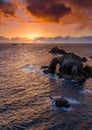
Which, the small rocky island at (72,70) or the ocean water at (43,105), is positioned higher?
the small rocky island at (72,70)

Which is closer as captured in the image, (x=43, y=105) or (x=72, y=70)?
(x=43, y=105)

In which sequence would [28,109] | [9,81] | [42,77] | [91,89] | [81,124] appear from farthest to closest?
1. [42,77]
2. [9,81]
3. [91,89]
4. [28,109]
5. [81,124]

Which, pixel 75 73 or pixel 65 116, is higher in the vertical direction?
pixel 75 73

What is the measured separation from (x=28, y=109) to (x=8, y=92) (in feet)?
36.2

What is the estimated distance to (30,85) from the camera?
170 ft

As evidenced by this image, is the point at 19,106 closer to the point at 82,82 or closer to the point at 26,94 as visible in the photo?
the point at 26,94

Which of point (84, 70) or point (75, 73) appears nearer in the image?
point (75, 73)

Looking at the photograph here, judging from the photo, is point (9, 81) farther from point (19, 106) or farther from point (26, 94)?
point (19, 106)

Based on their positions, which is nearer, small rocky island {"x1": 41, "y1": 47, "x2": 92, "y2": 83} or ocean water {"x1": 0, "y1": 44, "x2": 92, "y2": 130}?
ocean water {"x1": 0, "y1": 44, "x2": 92, "y2": 130}

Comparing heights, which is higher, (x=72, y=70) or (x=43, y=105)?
(x=72, y=70)

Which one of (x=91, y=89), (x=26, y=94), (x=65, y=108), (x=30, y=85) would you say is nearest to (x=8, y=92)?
(x=26, y=94)

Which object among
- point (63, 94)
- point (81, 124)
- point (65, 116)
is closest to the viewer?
point (81, 124)

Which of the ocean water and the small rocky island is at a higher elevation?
the small rocky island

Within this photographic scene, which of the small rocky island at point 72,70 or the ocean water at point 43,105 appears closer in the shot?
the ocean water at point 43,105
